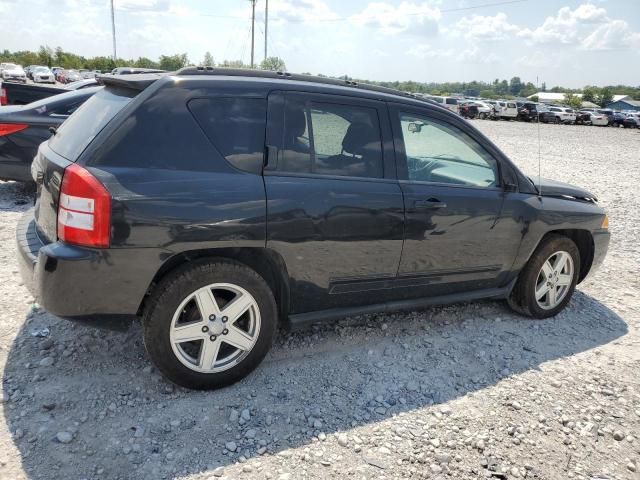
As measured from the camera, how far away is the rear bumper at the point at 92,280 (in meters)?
2.67

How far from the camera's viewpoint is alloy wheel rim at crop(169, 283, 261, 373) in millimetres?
2971

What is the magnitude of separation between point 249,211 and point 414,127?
1419mm

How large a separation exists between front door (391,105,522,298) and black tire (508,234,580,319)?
0.32 meters

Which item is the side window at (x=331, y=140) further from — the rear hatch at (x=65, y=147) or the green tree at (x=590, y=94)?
the green tree at (x=590, y=94)

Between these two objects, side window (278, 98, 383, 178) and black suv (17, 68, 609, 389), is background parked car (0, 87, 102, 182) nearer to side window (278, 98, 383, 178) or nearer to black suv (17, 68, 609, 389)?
black suv (17, 68, 609, 389)

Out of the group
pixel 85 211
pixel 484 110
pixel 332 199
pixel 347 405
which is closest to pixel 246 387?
pixel 347 405

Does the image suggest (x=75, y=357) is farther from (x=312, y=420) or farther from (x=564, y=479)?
(x=564, y=479)

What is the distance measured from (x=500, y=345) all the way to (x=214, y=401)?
2240 millimetres

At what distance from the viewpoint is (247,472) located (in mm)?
2545

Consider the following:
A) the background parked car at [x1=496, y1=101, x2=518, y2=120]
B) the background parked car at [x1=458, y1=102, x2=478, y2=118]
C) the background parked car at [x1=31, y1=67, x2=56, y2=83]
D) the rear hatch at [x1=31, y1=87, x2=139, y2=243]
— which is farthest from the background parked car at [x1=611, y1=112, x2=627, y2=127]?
the background parked car at [x1=31, y1=67, x2=56, y2=83]

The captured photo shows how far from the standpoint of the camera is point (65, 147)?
9.98 feet

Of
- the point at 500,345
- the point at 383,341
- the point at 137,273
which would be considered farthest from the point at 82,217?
the point at 500,345

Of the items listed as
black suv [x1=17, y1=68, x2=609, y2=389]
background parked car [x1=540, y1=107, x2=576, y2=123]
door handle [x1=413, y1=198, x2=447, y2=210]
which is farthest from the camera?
background parked car [x1=540, y1=107, x2=576, y2=123]

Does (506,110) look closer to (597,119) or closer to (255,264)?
(597,119)
